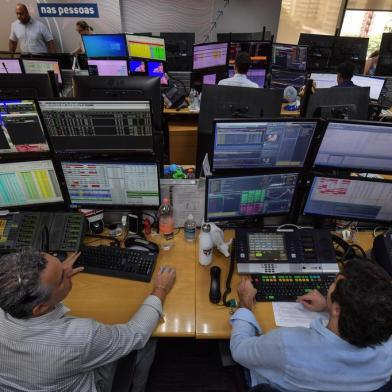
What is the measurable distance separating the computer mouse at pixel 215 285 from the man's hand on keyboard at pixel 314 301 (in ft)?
1.24

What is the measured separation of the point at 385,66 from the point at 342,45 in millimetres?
776

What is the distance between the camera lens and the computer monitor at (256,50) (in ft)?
13.5

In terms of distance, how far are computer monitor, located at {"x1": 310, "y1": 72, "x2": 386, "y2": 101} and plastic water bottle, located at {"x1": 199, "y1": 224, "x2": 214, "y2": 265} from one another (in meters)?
3.55

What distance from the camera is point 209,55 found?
4070 mm

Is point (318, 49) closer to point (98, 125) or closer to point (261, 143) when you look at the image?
point (261, 143)

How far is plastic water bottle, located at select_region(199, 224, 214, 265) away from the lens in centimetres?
151

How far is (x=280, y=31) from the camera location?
6.71 meters

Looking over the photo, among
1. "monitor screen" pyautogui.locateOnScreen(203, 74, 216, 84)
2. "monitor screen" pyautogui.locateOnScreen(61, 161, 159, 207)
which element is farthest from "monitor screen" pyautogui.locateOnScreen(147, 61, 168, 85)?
"monitor screen" pyautogui.locateOnScreen(61, 161, 159, 207)

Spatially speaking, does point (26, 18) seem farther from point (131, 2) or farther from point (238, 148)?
point (238, 148)

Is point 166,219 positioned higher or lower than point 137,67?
lower

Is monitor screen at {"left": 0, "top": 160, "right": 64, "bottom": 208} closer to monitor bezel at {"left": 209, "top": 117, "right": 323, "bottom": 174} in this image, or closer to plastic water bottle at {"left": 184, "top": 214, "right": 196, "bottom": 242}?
plastic water bottle at {"left": 184, "top": 214, "right": 196, "bottom": 242}

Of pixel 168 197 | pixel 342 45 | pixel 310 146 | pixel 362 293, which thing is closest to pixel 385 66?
pixel 342 45

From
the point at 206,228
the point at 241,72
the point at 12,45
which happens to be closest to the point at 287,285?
the point at 206,228

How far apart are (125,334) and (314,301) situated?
2.71ft
